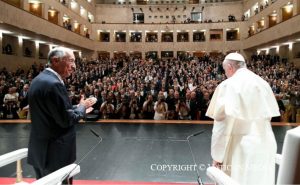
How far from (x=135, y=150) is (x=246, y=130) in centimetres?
297

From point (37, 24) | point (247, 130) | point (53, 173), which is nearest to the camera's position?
point (53, 173)

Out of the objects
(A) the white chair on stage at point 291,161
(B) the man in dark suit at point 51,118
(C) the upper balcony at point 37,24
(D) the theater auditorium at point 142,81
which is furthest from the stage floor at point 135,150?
(C) the upper balcony at point 37,24

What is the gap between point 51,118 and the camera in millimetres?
2266

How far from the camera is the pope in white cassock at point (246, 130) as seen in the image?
256cm

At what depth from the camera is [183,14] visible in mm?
37812

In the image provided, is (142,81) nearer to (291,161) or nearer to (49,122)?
(49,122)

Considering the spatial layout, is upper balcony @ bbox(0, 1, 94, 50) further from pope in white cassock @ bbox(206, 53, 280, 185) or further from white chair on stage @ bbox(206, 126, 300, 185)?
white chair on stage @ bbox(206, 126, 300, 185)

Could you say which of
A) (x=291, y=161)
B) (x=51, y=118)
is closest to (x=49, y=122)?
(x=51, y=118)

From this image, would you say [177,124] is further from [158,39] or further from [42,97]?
[158,39]

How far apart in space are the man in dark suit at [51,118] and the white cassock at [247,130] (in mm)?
1190

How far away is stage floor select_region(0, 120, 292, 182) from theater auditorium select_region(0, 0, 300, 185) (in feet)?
0.06

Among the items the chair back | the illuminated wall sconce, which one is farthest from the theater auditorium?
the illuminated wall sconce

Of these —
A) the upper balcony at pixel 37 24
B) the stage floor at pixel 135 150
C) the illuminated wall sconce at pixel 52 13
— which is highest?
the illuminated wall sconce at pixel 52 13

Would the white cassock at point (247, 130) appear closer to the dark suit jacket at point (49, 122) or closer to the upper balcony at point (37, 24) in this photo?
the dark suit jacket at point (49, 122)
